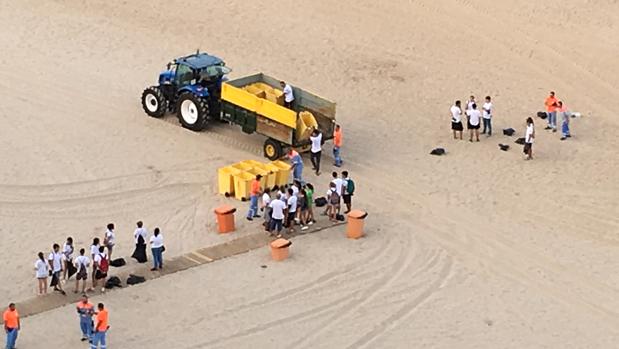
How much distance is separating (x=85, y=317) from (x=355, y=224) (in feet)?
24.2

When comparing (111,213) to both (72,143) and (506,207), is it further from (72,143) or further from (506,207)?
(506,207)

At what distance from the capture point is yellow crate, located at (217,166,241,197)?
3070 cm

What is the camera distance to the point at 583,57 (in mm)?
41219

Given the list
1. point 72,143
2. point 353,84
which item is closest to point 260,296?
point 72,143

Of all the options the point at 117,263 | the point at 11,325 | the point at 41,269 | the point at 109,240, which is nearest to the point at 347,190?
the point at 117,263

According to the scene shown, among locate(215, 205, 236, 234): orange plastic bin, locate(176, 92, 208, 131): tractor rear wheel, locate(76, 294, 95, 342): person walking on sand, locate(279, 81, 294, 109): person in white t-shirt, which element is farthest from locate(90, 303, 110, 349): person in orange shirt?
locate(279, 81, 294, 109): person in white t-shirt

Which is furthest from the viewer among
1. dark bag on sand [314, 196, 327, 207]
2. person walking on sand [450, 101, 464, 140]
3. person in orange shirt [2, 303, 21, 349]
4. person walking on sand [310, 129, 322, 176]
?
person walking on sand [450, 101, 464, 140]

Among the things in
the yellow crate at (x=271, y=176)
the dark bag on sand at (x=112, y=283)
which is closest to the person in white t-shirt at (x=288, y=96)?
the yellow crate at (x=271, y=176)

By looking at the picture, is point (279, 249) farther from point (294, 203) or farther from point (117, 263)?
point (117, 263)

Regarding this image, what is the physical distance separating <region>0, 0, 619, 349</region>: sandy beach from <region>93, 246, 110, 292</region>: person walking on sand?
40 centimetres

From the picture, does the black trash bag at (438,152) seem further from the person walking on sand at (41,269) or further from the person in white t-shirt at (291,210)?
the person walking on sand at (41,269)

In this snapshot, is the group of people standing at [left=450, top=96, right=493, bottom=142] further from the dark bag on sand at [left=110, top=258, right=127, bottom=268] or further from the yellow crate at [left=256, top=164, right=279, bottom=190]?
the dark bag on sand at [left=110, top=258, right=127, bottom=268]

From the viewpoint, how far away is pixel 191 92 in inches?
1356

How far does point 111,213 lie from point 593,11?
21245mm
